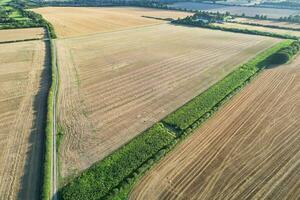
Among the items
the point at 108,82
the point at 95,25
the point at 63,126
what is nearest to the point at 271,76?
the point at 108,82

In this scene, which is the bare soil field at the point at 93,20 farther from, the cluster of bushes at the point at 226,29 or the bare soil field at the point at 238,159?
the bare soil field at the point at 238,159

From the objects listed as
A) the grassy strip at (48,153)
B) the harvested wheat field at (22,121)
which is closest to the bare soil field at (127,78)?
the grassy strip at (48,153)

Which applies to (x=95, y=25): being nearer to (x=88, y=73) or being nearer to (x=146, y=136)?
(x=88, y=73)

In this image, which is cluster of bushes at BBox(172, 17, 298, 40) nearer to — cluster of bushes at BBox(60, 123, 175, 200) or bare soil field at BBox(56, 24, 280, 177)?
bare soil field at BBox(56, 24, 280, 177)

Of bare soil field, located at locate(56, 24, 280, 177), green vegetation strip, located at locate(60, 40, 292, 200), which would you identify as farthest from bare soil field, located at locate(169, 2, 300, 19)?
green vegetation strip, located at locate(60, 40, 292, 200)

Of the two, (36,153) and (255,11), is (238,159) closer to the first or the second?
(36,153)
